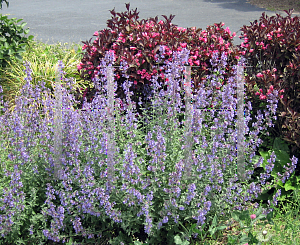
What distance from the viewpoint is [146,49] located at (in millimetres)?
4820

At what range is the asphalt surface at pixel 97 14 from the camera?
12883 mm

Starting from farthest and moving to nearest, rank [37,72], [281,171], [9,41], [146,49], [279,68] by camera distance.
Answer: [37,72]
[9,41]
[146,49]
[279,68]
[281,171]

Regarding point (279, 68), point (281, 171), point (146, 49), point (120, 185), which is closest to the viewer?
point (120, 185)

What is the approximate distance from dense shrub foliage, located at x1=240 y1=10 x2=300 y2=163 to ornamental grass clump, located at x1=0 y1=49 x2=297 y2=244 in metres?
0.66

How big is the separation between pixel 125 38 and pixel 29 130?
1.97m

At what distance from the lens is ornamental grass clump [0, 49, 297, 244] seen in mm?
3135

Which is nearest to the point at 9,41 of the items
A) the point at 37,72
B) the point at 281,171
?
the point at 37,72

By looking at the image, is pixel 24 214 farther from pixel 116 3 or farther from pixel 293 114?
pixel 116 3

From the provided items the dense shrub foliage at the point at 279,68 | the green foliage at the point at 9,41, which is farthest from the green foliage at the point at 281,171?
the green foliage at the point at 9,41

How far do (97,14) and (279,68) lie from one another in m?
12.3

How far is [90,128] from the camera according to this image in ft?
11.8

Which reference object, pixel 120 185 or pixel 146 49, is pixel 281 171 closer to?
pixel 120 185

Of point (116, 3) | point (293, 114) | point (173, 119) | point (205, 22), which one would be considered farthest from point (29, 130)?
point (116, 3)

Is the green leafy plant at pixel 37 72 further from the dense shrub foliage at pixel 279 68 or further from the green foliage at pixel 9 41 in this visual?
the dense shrub foliage at pixel 279 68
